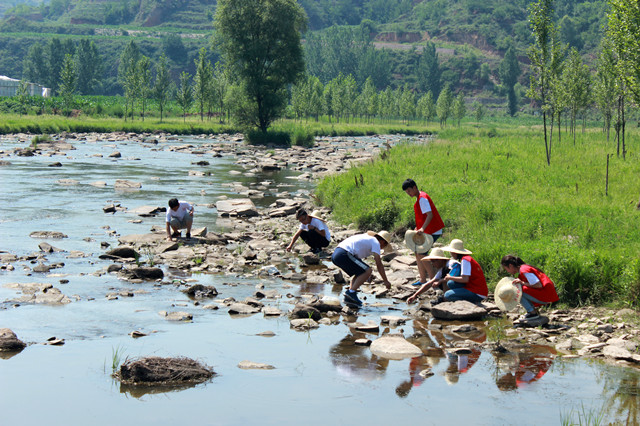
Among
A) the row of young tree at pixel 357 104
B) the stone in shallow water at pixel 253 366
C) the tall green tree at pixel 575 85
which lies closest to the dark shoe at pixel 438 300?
the stone in shallow water at pixel 253 366

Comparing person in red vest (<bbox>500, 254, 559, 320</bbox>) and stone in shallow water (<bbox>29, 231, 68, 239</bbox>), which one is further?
stone in shallow water (<bbox>29, 231, 68, 239</bbox>)

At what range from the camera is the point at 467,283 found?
42.3 ft

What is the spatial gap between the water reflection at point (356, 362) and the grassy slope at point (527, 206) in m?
4.43

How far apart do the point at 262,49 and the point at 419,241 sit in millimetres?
50329

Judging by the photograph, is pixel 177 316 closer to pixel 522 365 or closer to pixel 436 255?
pixel 436 255

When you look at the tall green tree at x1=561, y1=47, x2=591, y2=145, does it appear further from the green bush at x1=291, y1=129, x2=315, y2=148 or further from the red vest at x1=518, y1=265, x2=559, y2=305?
the red vest at x1=518, y1=265, x2=559, y2=305

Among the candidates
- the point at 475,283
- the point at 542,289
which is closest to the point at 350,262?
the point at 475,283

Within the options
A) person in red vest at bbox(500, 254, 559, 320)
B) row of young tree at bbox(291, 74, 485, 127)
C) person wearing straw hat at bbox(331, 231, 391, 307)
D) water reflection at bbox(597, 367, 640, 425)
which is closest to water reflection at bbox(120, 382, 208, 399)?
person wearing straw hat at bbox(331, 231, 391, 307)

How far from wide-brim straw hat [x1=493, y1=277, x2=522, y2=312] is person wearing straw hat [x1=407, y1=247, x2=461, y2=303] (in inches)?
58.0

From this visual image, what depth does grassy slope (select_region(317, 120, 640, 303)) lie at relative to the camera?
12.8 meters

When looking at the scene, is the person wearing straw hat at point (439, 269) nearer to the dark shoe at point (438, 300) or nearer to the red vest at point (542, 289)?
the dark shoe at point (438, 300)

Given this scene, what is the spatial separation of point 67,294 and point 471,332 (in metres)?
7.75

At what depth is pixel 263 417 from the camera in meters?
8.09

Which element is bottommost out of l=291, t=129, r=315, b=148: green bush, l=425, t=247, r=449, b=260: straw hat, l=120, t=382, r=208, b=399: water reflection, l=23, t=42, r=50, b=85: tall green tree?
l=120, t=382, r=208, b=399: water reflection
